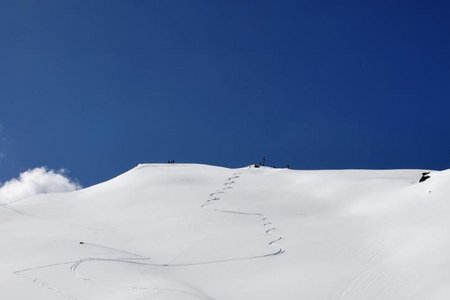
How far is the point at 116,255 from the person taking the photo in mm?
19125

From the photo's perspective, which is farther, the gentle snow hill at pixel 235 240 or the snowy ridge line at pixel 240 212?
the snowy ridge line at pixel 240 212

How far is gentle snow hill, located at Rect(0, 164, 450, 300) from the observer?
14.8m

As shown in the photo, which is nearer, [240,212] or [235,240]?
[235,240]

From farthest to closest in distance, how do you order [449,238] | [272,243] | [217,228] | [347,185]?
1. [347,185]
2. [217,228]
3. [272,243]
4. [449,238]

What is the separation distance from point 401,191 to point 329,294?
14.9 metres

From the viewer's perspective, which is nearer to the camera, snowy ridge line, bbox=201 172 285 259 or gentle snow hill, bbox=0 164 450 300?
gentle snow hill, bbox=0 164 450 300

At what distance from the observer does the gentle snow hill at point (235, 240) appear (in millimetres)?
14797

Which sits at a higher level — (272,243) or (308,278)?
(272,243)

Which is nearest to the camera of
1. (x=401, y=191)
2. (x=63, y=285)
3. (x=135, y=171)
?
(x=63, y=285)

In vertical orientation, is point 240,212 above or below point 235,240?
above

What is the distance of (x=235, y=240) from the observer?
21.6 meters

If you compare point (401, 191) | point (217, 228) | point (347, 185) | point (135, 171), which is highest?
point (135, 171)

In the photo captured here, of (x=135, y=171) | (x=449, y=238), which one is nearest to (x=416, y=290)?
(x=449, y=238)

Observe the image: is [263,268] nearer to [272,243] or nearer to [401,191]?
[272,243]
